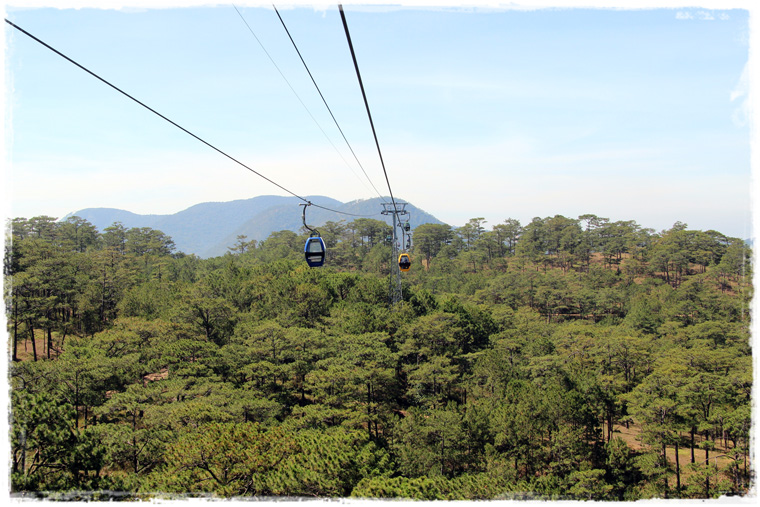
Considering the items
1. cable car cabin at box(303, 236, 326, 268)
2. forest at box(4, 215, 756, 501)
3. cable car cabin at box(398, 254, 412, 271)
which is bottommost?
forest at box(4, 215, 756, 501)

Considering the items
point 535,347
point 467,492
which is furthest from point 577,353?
point 467,492

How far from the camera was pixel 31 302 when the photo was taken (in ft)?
83.4

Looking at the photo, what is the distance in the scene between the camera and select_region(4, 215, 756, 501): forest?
1077 centimetres

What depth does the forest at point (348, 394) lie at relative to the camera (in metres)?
10.8

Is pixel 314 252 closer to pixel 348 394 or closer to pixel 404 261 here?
pixel 404 261

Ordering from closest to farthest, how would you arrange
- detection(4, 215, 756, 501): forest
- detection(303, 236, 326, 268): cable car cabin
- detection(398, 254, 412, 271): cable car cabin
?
1. detection(303, 236, 326, 268): cable car cabin
2. detection(4, 215, 756, 501): forest
3. detection(398, 254, 412, 271): cable car cabin

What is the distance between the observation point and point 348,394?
61.0 ft

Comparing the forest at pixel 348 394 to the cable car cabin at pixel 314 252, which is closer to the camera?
the cable car cabin at pixel 314 252

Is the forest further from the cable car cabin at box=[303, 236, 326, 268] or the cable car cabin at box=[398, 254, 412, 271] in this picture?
the cable car cabin at box=[303, 236, 326, 268]

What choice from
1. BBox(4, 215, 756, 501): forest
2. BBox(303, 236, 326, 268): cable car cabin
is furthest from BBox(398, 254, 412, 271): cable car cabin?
BBox(303, 236, 326, 268): cable car cabin

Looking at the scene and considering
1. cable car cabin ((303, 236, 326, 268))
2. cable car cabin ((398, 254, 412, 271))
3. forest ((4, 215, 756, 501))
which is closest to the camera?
cable car cabin ((303, 236, 326, 268))

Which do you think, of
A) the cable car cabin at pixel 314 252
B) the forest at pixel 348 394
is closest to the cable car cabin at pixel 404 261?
the forest at pixel 348 394

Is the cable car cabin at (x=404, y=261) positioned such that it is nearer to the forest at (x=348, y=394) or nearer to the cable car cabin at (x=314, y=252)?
the forest at (x=348, y=394)

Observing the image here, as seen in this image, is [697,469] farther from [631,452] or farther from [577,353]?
[577,353]
